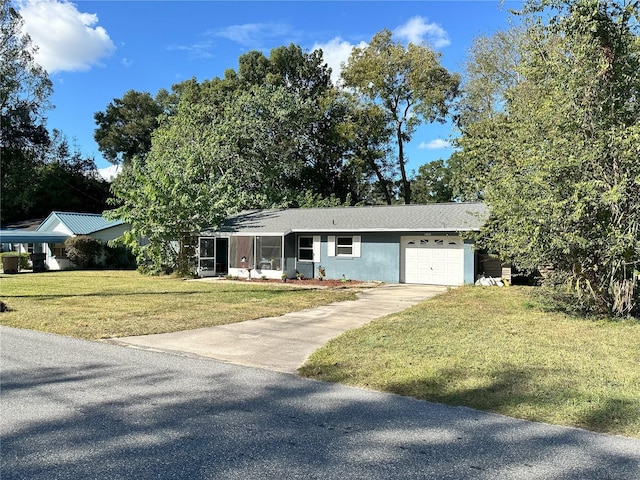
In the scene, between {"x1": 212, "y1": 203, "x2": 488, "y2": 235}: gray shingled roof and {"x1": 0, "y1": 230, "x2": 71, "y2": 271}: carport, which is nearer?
{"x1": 212, "y1": 203, "x2": 488, "y2": 235}: gray shingled roof

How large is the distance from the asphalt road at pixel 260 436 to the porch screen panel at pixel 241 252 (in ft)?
52.5

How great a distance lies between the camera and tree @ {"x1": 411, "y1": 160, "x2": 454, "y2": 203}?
46.5m

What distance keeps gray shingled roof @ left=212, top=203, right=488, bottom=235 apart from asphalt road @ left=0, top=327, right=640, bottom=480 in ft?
43.9

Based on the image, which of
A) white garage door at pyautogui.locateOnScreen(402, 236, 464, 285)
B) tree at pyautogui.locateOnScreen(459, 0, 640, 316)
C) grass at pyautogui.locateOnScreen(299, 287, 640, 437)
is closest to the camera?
grass at pyautogui.locateOnScreen(299, 287, 640, 437)

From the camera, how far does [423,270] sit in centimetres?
1908

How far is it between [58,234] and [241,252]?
14.6 metres

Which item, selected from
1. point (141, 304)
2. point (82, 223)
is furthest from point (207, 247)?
point (82, 223)

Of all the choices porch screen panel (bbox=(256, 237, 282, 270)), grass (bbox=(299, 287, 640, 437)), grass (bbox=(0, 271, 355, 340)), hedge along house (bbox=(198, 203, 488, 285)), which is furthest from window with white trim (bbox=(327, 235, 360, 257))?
grass (bbox=(299, 287, 640, 437))

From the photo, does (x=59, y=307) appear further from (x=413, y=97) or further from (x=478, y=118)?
(x=413, y=97)

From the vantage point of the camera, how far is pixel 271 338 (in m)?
8.34

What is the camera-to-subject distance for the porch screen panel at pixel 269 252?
69.2 ft

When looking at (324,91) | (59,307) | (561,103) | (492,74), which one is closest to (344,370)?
(561,103)

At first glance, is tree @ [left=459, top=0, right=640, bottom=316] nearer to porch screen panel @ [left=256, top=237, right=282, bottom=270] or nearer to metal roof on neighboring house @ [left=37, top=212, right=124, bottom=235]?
porch screen panel @ [left=256, top=237, right=282, bottom=270]

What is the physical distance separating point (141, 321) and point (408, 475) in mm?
7835
